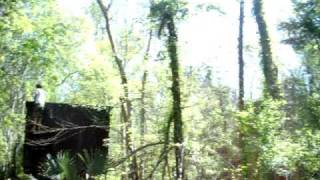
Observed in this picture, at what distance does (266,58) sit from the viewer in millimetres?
18172

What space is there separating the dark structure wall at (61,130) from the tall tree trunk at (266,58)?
6.11m

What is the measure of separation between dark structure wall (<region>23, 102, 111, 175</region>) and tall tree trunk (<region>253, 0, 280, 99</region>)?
240 inches

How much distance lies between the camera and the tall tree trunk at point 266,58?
682 inches

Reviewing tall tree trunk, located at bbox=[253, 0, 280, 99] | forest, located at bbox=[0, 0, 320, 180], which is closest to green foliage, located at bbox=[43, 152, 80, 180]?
forest, located at bbox=[0, 0, 320, 180]

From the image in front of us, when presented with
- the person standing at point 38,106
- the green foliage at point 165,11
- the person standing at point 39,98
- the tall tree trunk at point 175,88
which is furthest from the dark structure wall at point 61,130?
the green foliage at point 165,11

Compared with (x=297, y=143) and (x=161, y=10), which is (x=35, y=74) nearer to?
(x=161, y=10)

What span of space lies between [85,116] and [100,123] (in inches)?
26.4

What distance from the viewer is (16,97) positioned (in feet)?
83.5

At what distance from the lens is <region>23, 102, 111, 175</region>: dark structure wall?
13.0m

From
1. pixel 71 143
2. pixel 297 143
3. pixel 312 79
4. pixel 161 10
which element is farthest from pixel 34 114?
pixel 312 79

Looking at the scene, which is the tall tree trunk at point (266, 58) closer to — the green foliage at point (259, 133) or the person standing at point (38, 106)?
the green foliage at point (259, 133)

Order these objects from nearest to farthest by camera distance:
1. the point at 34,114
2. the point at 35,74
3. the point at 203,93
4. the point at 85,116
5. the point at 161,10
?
the point at 34,114 → the point at 85,116 → the point at 161,10 → the point at 35,74 → the point at 203,93

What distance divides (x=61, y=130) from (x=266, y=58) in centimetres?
852

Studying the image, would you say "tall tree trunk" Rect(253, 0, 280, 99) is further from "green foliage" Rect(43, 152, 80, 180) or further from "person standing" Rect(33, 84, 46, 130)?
"green foliage" Rect(43, 152, 80, 180)
